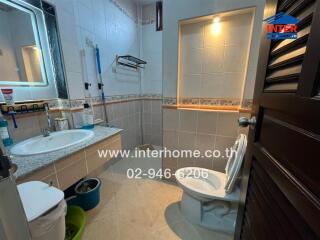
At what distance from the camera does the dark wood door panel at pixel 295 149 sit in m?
0.34

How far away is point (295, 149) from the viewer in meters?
0.41

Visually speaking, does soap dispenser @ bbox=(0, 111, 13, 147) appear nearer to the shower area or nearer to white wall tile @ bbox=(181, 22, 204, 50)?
the shower area

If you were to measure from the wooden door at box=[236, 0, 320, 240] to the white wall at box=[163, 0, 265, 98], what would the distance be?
2.51ft

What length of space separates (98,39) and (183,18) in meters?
1.03

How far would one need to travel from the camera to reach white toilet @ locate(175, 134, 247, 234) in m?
1.19

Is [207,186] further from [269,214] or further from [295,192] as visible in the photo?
[295,192]

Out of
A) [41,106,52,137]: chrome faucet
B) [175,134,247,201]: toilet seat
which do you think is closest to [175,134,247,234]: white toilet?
[175,134,247,201]: toilet seat

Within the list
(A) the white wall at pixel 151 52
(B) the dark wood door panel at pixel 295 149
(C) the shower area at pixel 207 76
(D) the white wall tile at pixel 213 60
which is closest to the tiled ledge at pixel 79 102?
(A) the white wall at pixel 151 52

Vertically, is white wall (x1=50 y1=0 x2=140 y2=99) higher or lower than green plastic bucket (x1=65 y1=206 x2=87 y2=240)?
higher

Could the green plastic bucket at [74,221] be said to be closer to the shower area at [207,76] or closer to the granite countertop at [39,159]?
the granite countertop at [39,159]

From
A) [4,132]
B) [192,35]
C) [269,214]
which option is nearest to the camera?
[269,214]

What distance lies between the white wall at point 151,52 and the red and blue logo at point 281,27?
2095 mm

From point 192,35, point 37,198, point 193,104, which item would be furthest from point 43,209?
point 192,35

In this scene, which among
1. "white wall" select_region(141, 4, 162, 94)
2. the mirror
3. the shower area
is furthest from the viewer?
"white wall" select_region(141, 4, 162, 94)
